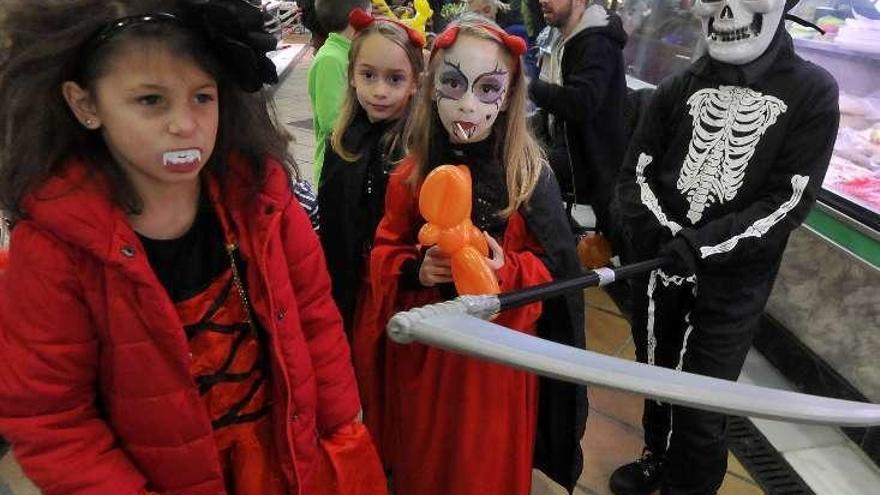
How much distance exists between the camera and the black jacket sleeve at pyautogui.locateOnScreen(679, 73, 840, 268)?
1436mm

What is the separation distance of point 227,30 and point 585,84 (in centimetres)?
183

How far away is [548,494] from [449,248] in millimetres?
1143

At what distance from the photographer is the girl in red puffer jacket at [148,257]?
0.90 meters

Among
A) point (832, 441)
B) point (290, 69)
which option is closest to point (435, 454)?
point (832, 441)

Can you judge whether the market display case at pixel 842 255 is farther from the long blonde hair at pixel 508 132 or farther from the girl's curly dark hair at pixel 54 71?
the girl's curly dark hair at pixel 54 71

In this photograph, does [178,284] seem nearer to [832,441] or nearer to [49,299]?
[49,299]

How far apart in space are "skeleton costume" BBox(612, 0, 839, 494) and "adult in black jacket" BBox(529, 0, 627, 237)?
0.87 metres

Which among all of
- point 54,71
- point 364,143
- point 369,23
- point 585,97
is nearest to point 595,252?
point 585,97

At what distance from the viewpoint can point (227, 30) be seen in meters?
0.93

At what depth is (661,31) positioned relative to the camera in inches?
154

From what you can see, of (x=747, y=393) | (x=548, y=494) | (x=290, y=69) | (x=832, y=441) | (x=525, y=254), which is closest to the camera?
(x=747, y=393)

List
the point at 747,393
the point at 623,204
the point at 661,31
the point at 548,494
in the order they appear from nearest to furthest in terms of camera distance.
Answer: the point at 747,393
the point at 623,204
the point at 548,494
the point at 661,31

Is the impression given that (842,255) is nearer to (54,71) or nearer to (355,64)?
(355,64)

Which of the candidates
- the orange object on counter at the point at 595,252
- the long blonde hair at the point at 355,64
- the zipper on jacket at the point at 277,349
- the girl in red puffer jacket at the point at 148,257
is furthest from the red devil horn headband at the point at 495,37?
the orange object on counter at the point at 595,252
